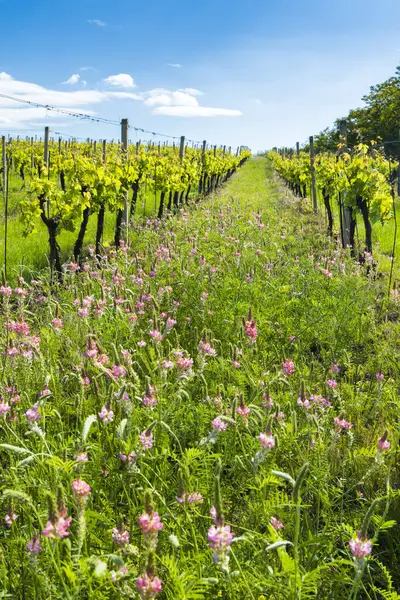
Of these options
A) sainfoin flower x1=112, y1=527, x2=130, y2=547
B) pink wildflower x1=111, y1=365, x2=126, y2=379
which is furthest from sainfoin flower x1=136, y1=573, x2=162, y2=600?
pink wildflower x1=111, y1=365, x2=126, y2=379

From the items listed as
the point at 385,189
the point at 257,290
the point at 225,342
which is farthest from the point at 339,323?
the point at 385,189

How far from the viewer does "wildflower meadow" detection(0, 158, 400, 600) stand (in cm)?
177

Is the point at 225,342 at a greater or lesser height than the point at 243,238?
lesser

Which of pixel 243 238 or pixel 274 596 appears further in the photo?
pixel 243 238

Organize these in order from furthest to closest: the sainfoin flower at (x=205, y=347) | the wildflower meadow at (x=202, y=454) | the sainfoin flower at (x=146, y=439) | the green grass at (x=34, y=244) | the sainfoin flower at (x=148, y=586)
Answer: the green grass at (x=34, y=244)
the sainfoin flower at (x=205, y=347)
the sainfoin flower at (x=146, y=439)
the wildflower meadow at (x=202, y=454)
the sainfoin flower at (x=148, y=586)

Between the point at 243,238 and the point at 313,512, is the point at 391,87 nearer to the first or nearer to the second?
the point at 243,238

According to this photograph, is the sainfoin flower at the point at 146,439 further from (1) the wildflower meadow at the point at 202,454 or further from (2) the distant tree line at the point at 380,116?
(2) the distant tree line at the point at 380,116

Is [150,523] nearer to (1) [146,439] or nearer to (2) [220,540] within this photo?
(2) [220,540]

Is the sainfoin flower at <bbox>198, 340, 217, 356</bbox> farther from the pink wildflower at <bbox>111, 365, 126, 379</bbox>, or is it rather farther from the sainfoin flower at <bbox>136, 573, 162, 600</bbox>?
the sainfoin flower at <bbox>136, 573, 162, 600</bbox>

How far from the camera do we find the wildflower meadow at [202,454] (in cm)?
177

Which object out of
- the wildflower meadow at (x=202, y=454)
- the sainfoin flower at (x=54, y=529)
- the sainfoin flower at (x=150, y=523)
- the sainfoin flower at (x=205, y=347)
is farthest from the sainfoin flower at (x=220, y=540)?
the sainfoin flower at (x=205, y=347)

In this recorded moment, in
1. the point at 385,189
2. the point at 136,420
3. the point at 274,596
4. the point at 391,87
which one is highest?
the point at 391,87

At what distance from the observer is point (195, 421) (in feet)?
10.2

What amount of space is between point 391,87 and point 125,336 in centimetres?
4462
